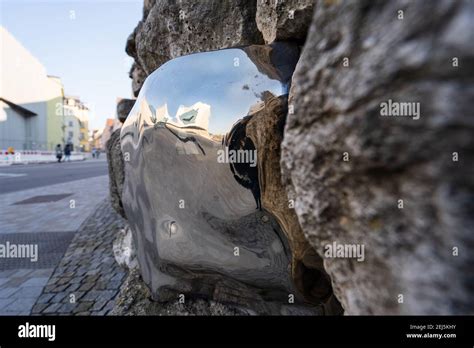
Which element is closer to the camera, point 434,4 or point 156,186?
Result: point 434,4

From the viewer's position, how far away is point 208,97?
1711 mm

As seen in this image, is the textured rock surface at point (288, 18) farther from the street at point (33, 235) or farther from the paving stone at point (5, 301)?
the paving stone at point (5, 301)

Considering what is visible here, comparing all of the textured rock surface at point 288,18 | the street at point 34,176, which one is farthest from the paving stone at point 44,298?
the street at point 34,176

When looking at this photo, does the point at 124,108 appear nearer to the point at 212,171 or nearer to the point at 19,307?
the point at 19,307

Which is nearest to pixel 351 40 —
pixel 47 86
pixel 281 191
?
pixel 281 191

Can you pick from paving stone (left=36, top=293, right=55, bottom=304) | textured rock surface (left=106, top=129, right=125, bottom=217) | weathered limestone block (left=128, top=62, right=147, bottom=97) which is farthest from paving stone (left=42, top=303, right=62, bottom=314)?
weathered limestone block (left=128, top=62, right=147, bottom=97)

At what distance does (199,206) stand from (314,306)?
970 mm

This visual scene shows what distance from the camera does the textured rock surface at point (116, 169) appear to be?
3502 millimetres

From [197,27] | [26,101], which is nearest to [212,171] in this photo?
[197,27]

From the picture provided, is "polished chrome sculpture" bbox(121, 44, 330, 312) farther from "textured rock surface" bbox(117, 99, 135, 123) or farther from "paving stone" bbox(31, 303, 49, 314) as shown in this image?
"textured rock surface" bbox(117, 99, 135, 123)

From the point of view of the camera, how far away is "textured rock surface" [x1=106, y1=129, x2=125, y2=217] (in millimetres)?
3502

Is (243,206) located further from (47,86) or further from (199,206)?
(47,86)

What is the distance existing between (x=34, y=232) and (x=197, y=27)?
489cm

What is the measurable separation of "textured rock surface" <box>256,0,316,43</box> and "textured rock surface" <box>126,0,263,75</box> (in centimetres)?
41
